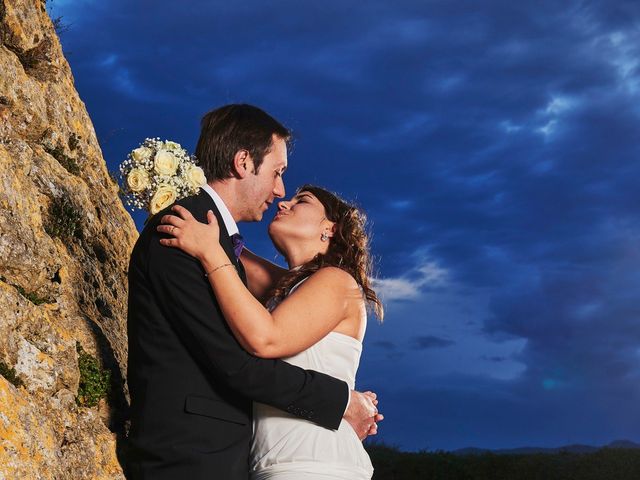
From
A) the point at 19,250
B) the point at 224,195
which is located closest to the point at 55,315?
the point at 19,250

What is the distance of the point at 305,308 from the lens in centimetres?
549

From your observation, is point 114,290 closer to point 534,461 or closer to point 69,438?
point 69,438

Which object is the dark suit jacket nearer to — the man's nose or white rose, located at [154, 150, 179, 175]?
the man's nose

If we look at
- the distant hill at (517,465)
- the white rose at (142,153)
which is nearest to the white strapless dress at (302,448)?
the white rose at (142,153)

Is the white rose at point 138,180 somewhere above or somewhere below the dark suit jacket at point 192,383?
above

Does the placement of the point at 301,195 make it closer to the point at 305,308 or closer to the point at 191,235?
the point at 305,308

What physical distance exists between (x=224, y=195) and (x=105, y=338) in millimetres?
1735

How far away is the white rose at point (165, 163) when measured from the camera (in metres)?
6.28

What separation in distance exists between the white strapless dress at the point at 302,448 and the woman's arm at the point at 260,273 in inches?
69.1

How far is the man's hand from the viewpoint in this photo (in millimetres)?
5559

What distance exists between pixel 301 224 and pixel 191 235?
5.22 feet

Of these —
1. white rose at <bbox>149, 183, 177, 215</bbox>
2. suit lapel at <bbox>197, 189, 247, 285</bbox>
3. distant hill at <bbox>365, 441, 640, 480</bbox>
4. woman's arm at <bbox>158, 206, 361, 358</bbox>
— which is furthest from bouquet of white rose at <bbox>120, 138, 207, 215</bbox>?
distant hill at <bbox>365, 441, 640, 480</bbox>

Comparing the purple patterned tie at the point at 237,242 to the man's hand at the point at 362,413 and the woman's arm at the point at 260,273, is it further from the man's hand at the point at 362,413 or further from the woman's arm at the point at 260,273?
the woman's arm at the point at 260,273

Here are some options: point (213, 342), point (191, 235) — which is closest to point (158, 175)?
point (191, 235)
